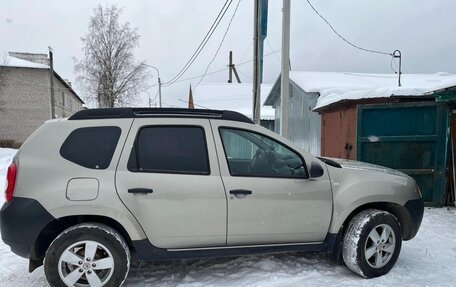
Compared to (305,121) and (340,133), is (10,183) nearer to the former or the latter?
(340,133)

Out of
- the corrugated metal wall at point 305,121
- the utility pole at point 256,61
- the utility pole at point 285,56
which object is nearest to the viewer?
the utility pole at point 285,56

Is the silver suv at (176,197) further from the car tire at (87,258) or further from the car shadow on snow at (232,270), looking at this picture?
the car shadow on snow at (232,270)

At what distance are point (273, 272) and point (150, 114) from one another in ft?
6.93

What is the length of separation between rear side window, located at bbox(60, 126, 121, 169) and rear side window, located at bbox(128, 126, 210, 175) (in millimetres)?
224

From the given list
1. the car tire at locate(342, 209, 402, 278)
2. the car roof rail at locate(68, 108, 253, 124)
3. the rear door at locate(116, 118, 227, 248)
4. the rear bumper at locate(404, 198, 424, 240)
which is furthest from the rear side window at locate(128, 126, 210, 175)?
the rear bumper at locate(404, 198, 424, 240)

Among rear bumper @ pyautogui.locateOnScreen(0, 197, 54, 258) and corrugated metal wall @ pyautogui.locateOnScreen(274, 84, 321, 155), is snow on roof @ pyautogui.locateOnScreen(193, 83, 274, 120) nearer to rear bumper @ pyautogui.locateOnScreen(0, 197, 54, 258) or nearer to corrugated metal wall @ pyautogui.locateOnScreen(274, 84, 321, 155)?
corrugated metal wall @ pyautogui.locateOnScreen(274, 84, 321, 155)

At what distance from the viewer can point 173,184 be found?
3.25 m

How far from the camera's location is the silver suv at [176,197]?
3107 millimetres

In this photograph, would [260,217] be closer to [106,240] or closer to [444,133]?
[106,240]

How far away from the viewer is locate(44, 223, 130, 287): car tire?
10.2ft

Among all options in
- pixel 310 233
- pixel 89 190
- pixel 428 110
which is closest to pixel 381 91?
pixel 428 110

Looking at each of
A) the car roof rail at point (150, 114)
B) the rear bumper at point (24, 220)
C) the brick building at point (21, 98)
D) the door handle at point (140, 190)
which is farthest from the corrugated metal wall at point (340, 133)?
the brick building at point (21, 98)

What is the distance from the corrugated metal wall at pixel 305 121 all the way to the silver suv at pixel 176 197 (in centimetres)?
822

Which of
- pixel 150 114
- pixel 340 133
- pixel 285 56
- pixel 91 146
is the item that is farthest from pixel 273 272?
pixel 340 133
